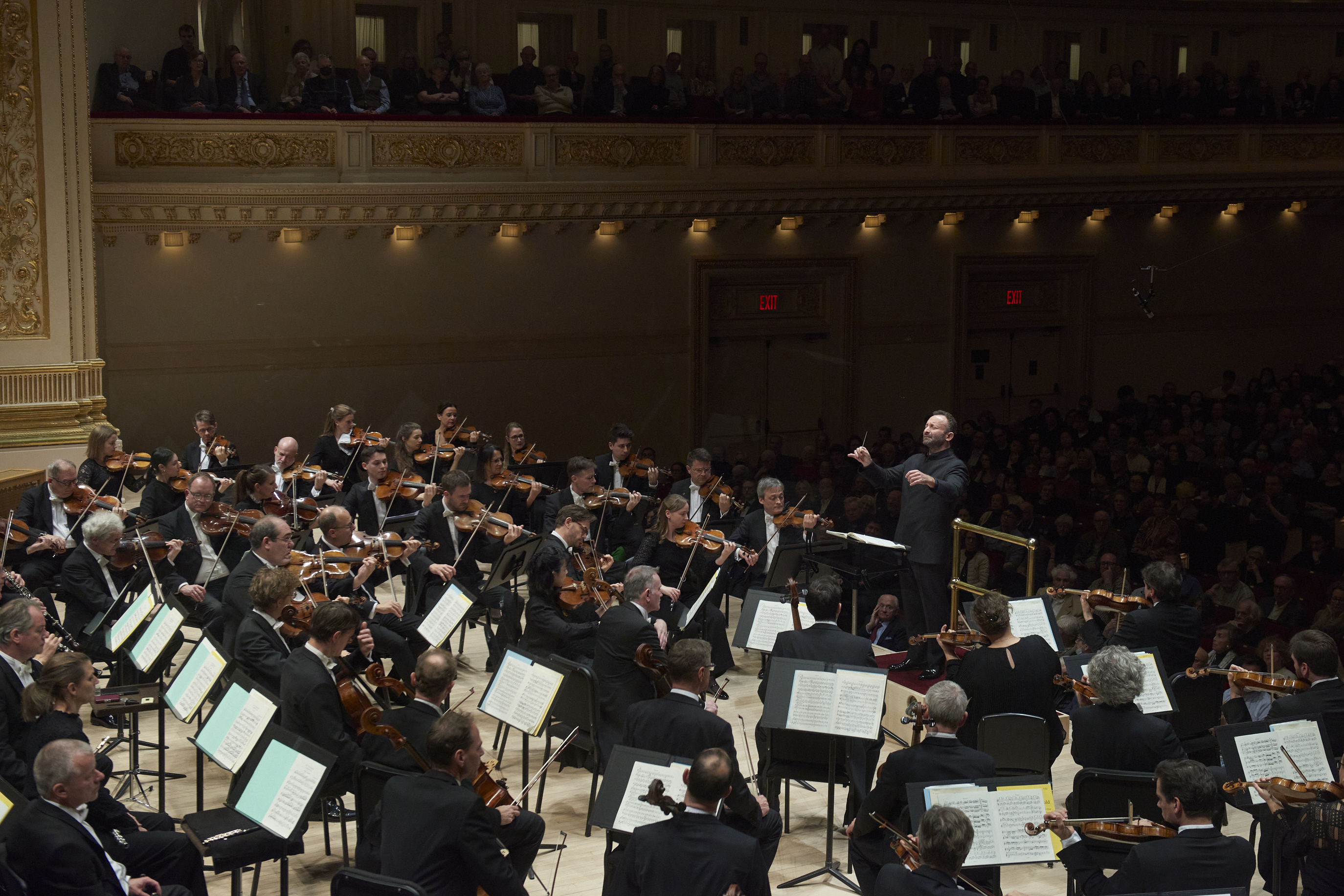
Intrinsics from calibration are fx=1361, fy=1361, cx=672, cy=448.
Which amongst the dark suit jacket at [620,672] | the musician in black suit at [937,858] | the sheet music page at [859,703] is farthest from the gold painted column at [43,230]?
the musician in black suit at [937,858]

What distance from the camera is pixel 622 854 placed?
4.42 m

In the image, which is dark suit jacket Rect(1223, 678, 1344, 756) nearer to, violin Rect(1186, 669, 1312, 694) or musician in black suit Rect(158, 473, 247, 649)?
violin Rect(1186, 669, 1312, 694)

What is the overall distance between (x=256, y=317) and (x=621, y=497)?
602cm

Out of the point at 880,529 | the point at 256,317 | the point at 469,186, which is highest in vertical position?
the point at 469,186

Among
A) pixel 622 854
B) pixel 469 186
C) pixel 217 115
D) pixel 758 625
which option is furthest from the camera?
pixel 469 186

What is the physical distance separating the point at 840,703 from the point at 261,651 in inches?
102

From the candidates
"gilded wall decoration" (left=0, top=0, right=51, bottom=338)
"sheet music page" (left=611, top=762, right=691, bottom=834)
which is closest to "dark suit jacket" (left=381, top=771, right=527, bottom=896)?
"sheet music page" (left=611, top=762, right=691, bottom=834)

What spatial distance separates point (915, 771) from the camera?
4.80m

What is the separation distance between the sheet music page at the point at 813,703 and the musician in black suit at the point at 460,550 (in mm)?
2539

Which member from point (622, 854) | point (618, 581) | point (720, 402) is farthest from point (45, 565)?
point (720, 402)

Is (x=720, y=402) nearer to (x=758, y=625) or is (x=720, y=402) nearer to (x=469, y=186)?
(x=469, y=186)

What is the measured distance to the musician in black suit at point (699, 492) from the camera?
9.11 m

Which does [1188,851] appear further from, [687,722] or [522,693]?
[522,693]

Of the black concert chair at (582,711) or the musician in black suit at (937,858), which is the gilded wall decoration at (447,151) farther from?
the musician in black suit at (937,858)
